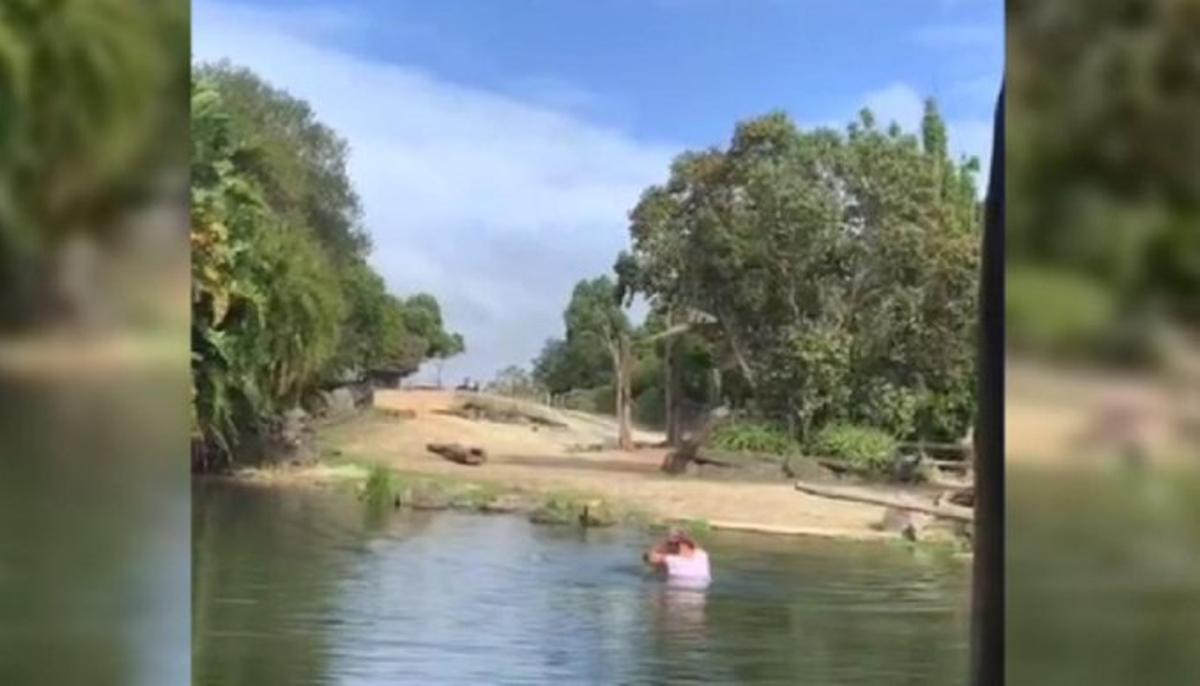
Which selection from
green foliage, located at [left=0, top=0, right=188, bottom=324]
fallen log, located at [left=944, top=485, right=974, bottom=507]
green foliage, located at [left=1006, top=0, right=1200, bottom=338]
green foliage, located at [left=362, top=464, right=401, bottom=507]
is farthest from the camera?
green foliage, located at [left=362, top=464, right=401, bottom=507]

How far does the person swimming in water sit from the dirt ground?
0.04 meters

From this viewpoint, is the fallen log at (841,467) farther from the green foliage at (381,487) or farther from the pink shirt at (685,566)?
the green foliage at (381,487)

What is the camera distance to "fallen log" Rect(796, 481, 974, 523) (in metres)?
2.44

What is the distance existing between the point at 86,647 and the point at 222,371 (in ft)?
1.43

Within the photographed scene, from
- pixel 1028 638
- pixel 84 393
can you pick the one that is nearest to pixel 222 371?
pixel 84 393

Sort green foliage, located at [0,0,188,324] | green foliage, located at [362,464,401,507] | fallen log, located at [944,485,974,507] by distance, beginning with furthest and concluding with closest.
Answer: green foliage, located at [362,464,401,507], fallen log, located at [944,485,974,507], green foliage, located at [0,0,188,324]

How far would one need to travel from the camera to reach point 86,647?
2.42m

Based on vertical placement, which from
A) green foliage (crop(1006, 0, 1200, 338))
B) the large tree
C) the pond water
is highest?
green foliage (crop(1006, 0, 1200, 338))

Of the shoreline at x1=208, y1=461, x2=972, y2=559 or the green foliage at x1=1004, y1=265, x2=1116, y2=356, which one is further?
the shoreline at x1=208, y1=461, x2=972, y2=559

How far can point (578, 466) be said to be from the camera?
251cm

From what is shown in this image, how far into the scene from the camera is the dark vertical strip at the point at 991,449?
2227mm

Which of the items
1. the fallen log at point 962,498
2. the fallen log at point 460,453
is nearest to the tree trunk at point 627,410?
the fallen log at point 460,453

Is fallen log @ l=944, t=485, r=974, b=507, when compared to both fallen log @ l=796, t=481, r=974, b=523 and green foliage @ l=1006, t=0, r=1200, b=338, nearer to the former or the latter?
fallen log @ l=796, t=481, r=974, b=523

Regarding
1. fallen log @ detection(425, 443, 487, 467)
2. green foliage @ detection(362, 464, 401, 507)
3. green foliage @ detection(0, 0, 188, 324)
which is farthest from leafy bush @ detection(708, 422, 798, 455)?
green foliage @ detection(0, 0, 188, 324)
